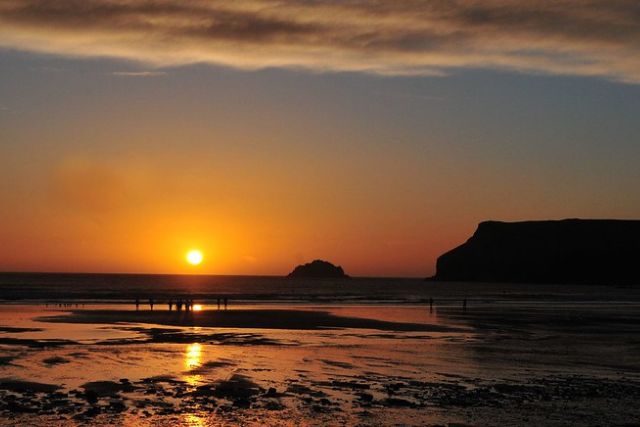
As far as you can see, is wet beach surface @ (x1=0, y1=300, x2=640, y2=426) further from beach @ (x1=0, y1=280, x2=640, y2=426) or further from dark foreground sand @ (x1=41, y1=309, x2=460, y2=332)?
dark foreground sand @ (x1=41, y1=309, x2=460, y2=332)

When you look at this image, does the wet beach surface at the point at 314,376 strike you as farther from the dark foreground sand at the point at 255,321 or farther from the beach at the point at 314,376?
the dark foreground sand at the point at 255,321

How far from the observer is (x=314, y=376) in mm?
28812

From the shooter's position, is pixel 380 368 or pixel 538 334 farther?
pixel 538 334

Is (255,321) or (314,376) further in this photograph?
(255,321)

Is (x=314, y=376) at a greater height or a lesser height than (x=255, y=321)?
lesser

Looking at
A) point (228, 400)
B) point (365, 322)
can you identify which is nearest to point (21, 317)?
point (365, 322)

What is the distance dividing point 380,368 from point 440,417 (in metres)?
10.2

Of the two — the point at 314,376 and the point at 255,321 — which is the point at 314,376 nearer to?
the point at 314,376

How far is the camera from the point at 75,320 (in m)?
59.5

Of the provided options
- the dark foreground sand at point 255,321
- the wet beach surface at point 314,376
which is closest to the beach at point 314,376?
the wet beach surface at point 314,376

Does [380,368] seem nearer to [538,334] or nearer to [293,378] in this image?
[293,378]

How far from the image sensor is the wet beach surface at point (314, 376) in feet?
70.4

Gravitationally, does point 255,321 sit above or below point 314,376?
above

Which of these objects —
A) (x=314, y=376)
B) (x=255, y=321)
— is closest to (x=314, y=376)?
(x=314, y=376)
